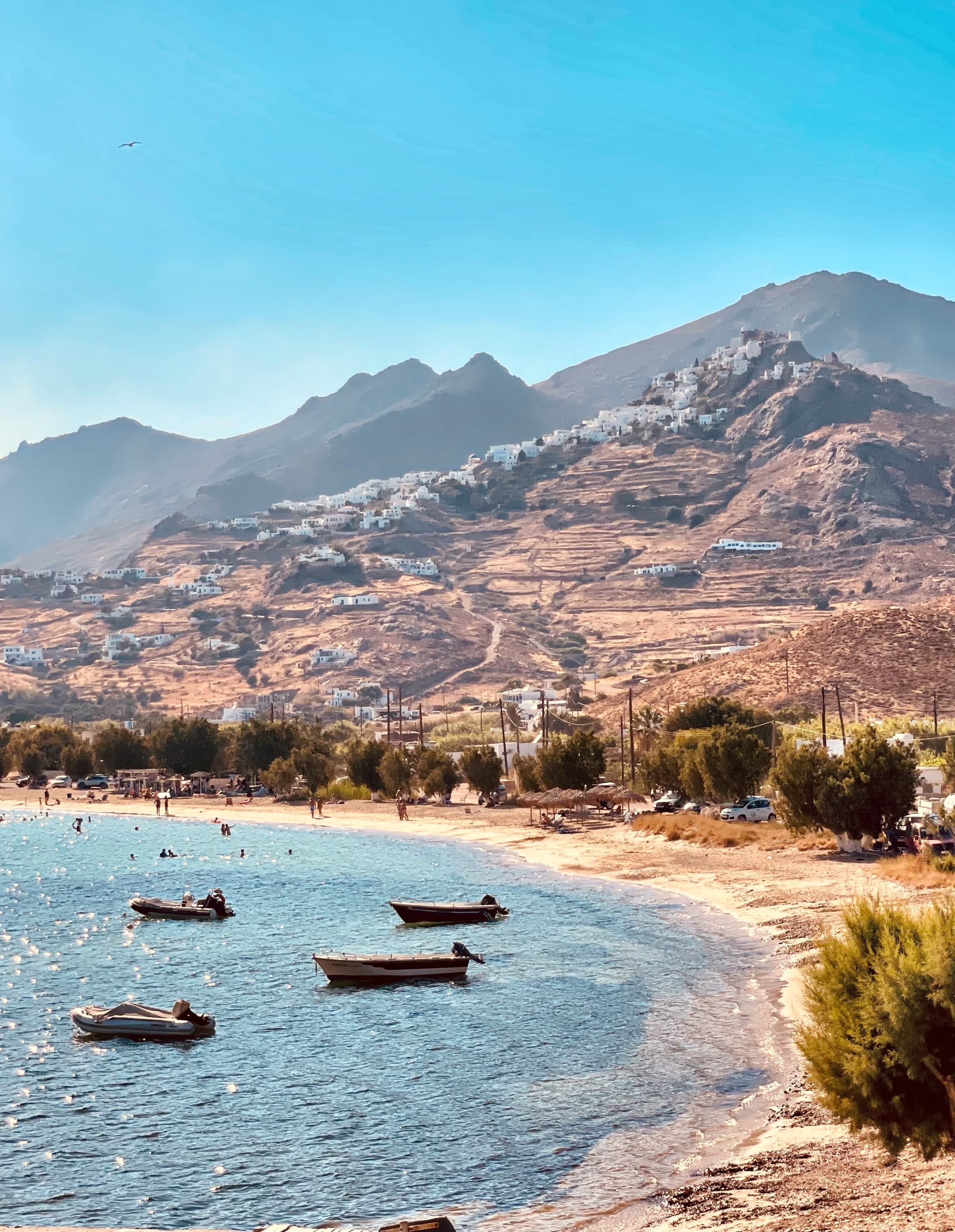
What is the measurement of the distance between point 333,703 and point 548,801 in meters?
103

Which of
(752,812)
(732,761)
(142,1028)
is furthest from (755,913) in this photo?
(732,761)

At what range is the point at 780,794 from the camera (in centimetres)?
5875

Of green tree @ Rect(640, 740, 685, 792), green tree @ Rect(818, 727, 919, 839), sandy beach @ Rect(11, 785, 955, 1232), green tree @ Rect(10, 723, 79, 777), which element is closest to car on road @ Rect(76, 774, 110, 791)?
green tree @ Rect(10, 723, 79, 777)

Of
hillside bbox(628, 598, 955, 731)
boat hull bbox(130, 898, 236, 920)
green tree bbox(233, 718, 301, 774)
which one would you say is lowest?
boat hull bbox(130, 898, 236, 920)

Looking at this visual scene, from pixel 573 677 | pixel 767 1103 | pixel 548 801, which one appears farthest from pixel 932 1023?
pixel 573 677

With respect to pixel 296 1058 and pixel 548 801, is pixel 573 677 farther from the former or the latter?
pixel 296 1058

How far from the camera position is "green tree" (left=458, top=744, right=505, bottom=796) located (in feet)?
318

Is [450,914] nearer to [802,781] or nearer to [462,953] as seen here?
[462,953]

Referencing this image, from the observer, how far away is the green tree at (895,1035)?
52.3 feet

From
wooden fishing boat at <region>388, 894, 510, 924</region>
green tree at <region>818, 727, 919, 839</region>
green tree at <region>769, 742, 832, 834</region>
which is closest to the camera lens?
wooden fishing boat at <region>388, 894, 510, 924</region>

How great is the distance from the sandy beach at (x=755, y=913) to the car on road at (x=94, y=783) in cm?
1037

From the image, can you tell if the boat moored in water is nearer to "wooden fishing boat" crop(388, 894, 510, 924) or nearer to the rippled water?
the rippled water

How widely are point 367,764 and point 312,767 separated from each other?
533cm

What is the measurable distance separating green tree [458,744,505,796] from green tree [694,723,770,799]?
24560mm
